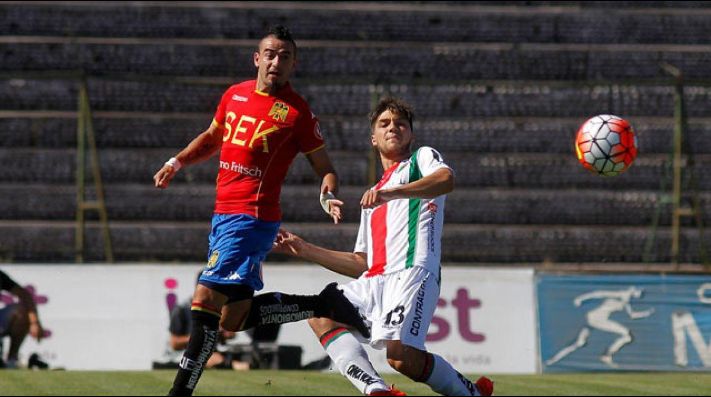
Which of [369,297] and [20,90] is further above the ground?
[20,90]

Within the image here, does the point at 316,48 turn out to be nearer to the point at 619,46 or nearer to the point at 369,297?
the point at 619,46

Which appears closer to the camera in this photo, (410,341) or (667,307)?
(410,341)

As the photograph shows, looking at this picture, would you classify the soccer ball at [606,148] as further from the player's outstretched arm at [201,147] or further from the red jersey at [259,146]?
the player's outstretched arm at [201,147]

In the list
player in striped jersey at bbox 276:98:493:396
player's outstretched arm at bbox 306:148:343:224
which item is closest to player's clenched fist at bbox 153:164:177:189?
player's outstretched arm at bbox 306:148:343:224


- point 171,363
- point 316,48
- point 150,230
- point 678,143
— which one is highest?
point 316,48

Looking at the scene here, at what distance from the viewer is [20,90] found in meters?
21.5

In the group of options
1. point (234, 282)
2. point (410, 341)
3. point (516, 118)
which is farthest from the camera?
point (516, 118)

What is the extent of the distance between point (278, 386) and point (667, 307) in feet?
19.1

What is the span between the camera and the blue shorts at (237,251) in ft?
25.4

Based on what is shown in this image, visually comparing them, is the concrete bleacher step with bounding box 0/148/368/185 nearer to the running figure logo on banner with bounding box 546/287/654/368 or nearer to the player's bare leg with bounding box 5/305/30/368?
the running figure logo on banner with bounding box 546/287/654/368

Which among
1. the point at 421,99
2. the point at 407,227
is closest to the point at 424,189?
the point at 407,227

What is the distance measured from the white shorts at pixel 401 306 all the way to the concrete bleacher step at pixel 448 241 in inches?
427

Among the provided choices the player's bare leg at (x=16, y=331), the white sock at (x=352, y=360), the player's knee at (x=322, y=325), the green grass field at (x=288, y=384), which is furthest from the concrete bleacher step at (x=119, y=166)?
the white sock at (x=352, y=360)

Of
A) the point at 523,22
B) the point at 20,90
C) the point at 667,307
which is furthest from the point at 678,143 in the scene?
the point at 20,90
